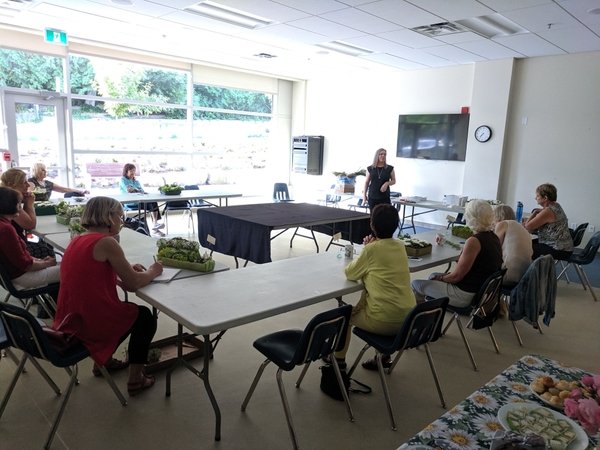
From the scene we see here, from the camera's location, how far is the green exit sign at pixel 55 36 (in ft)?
20.7

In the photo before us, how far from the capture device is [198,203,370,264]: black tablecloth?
4586 mm

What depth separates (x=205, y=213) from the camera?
5270mm

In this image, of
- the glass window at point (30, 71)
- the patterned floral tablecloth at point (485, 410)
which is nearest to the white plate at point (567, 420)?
the patterned floral tablecloth at point (485, 410)

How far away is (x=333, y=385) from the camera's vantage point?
272 cm

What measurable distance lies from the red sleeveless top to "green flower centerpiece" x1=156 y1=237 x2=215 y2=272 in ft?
1.59

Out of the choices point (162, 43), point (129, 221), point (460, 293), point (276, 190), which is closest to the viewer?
point (460, 293)

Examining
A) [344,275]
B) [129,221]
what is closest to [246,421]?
[344,275]

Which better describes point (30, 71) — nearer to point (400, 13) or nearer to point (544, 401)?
point (400, 13)

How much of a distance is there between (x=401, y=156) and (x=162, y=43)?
4.90 metres

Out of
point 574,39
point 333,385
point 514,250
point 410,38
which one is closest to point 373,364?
point 333,385

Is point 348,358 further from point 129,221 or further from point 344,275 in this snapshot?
point 129,221

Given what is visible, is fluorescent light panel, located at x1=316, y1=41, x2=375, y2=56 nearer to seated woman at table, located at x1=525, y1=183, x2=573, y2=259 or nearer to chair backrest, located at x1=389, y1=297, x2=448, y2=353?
seated woman at table, located at x1=525, y1=183, x2=573, y2=259

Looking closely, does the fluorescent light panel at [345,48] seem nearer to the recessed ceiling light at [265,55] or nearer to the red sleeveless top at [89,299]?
the recessed ceiling light at [265,55]

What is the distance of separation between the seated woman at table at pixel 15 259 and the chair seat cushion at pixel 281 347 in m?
1.70
